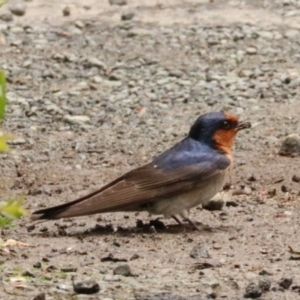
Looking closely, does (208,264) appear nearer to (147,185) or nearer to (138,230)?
(138,230)

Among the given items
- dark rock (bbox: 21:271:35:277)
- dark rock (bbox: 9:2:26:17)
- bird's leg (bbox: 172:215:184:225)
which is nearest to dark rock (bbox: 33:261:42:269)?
dark rock (bbox: 21:271:35:277)

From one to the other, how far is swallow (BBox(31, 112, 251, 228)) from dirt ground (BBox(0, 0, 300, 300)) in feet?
0.47

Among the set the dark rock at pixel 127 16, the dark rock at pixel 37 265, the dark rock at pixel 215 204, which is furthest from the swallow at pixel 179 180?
the dark rock at pixel 127 16

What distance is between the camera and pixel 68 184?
8031 millimetres

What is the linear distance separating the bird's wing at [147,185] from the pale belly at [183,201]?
4 centimetres

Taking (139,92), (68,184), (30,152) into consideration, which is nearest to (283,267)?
(68,184)

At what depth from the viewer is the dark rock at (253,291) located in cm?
520

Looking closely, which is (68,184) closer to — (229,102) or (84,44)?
(229,102)

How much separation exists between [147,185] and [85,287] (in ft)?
5.66

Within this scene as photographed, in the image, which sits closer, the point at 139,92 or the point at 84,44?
the point at 139,92

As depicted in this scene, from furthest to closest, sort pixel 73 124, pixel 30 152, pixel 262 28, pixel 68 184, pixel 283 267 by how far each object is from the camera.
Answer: pixel 262 28 < pixel 73 124 < pixel 30 152 < pixel 68 184 < pixel 283 267

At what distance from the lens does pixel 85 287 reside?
17.0 feet

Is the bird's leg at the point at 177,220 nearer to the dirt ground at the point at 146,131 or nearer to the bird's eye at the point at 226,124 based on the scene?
the dirt ground at the point at 146,131

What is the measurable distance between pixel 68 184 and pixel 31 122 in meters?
1.74
